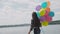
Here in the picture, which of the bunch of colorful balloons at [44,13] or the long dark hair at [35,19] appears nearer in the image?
the long dark hair at [35,19]

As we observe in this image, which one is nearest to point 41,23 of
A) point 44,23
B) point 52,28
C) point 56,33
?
point 44,23

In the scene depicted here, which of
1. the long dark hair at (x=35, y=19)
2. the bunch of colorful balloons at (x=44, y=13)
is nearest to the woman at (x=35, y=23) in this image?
the long dark hair at (x=35, y=19)

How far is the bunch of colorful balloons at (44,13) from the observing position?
25.3 ft

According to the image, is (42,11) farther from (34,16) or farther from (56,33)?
(56,33)

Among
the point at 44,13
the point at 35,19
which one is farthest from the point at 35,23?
the point at 44,13

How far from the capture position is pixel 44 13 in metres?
7.72

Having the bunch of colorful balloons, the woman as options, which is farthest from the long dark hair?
the bunch of colorful balloons

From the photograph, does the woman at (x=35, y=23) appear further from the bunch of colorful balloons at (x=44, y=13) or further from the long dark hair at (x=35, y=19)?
the bunch of colorful balloons at (x=44, y=13)

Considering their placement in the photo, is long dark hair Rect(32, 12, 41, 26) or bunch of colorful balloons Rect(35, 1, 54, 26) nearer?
long dark hair Rect(32, 12, 41, 26)

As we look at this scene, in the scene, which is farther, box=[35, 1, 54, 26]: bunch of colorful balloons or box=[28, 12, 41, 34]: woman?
box=[35, 1, 54, 26]: bunch of colorful balloons

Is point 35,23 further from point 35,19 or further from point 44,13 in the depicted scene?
point 44,13

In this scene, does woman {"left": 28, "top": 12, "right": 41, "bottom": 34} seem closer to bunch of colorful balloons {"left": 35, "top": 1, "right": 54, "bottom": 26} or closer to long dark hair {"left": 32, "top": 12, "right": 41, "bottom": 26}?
long dark hair {"left": 32, "top": 12, "right": 41, "bottom": 26}

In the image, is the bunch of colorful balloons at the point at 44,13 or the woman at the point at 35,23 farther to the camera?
the bunch of colorful balloons at the point at 44,13

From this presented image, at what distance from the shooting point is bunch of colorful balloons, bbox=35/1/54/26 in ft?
25.3
